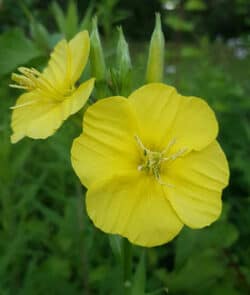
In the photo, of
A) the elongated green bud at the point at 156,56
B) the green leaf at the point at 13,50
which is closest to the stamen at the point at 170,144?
the elongated green bud at the point at 156,56

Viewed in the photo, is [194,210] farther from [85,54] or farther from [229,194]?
[229,194]

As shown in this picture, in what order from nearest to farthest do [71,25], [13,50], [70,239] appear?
[13,50], [71,25], [70,239]

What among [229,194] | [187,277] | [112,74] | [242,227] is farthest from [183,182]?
[229,194]

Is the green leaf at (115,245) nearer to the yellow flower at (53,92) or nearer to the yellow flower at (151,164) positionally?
the yellow flower at (151,164)

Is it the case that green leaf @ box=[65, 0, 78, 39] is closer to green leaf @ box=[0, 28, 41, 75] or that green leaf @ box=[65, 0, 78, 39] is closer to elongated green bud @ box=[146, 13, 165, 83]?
green leaf @ box=[0, 28, 41, 75]

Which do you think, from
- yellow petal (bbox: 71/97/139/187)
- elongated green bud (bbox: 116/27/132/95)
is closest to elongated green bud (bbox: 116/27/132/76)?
elongated green bud (bbox: 116/27/132/95)

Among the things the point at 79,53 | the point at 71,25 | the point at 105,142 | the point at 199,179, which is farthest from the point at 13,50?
the point at 199,179

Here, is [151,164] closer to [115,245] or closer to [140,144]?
[140,144]
